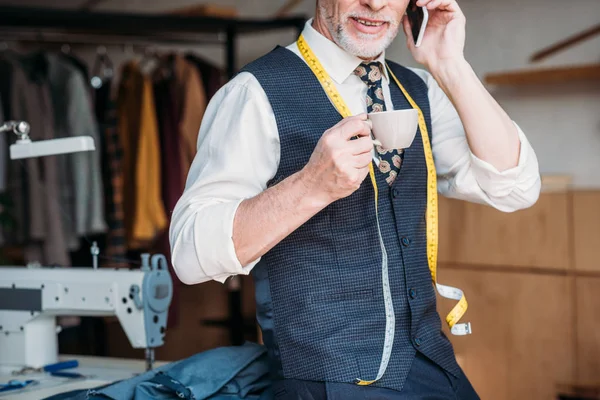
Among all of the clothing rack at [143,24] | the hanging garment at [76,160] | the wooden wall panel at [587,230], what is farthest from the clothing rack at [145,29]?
the wooden wall panel at [587,230]

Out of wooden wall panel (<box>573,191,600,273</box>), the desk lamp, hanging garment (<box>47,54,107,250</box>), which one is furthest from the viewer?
hanging garment (<box>47,54,107,250</box>)

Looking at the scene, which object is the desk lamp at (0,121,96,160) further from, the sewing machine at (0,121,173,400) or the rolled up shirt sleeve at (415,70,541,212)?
the rolled up shirt sleeve at (415,70,541,212)

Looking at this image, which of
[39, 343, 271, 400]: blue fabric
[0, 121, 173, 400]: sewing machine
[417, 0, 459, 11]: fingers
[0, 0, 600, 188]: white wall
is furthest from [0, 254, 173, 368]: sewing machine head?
[0, 0, 600, 188]: white wall

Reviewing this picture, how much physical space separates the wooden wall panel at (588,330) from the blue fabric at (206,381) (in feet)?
7.20

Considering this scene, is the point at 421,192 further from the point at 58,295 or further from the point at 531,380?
the point at 531,380

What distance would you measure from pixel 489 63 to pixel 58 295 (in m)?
2.77

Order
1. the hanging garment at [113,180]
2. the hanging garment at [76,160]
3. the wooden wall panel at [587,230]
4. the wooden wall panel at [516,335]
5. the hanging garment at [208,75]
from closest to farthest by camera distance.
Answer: the wooden wall panel at [587,230]
the wooden wall panel at [516,335]
the hanging garment at [76,160]
the hanging garment at [113,180]
the hanging garment at [208,75]

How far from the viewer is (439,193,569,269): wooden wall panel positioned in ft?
11.8

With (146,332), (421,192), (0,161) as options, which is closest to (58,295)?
(146,332)

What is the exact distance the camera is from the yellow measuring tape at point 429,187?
65.6 inches

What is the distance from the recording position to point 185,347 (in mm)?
5062

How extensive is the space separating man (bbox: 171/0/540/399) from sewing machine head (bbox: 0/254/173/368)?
48 cm

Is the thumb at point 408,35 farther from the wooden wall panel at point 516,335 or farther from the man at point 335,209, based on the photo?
the wooden wall panel at point 516,335

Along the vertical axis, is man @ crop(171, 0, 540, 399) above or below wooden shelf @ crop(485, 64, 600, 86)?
below
